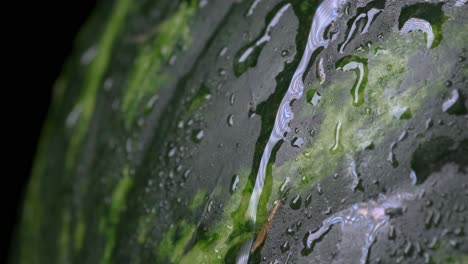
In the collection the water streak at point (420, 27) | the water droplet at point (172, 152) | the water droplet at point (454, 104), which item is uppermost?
the water streak at point (420, 27)

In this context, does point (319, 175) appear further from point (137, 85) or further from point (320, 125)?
point (137, 85)

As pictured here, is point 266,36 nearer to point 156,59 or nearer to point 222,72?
point 222,72

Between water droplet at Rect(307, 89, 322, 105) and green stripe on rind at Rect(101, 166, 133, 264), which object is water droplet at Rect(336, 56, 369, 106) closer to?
water droplet at Rect(307, 89, 322, 105)

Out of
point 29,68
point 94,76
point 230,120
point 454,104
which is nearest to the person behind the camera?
point 454,104

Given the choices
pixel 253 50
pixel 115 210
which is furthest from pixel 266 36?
pixel 115 210

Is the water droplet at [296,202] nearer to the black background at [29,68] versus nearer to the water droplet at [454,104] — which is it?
the water droplet at [454,104]

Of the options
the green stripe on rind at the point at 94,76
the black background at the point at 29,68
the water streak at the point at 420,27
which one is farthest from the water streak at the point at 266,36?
the black background at the point at 29,68
